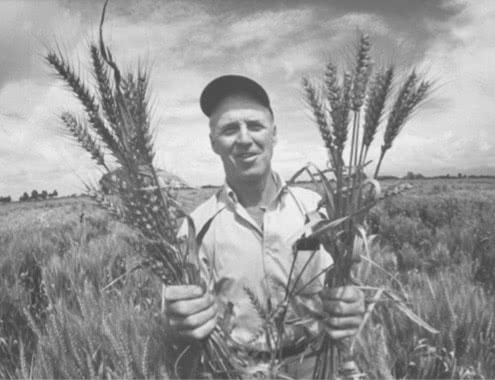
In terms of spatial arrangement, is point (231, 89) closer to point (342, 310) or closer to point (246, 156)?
point (246, 156)

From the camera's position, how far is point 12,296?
257 cm

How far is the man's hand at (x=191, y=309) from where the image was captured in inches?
50.8

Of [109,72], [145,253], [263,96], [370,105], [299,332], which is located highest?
[263,96]

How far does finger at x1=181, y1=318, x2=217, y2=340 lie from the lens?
1.34 metres

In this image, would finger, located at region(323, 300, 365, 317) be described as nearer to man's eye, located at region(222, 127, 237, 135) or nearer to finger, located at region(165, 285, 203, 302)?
finger, located at region(165, 285, 203, 302)

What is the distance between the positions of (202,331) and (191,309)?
0.09 metres

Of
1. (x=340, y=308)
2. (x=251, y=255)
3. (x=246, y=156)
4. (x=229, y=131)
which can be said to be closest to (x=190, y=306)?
(x=340, y=308)

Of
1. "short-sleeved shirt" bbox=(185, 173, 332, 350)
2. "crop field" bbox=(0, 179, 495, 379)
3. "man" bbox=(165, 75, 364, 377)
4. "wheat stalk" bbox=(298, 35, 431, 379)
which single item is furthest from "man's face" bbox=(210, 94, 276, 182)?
"wheat stalk" bbox=(298, 35, 431, 379)

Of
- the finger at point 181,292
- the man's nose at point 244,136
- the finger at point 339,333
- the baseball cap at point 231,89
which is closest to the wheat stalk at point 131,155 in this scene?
the finger at point 181,292

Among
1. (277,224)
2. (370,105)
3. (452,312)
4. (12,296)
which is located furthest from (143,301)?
(370,105)

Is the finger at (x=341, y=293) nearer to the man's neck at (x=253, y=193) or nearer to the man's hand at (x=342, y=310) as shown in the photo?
the man's hand at (x=342, y=310)

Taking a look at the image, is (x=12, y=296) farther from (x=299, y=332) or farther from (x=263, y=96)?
(x=263, y=96)

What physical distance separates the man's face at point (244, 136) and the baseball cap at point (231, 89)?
0.04 m

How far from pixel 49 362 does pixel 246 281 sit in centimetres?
102
